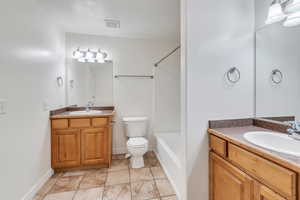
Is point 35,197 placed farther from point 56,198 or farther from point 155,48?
point 155,48

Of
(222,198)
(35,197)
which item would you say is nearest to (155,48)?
(222,198)

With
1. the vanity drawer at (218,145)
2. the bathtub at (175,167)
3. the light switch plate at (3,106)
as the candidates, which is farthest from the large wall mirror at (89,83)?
the vanity drawer at (218,145)

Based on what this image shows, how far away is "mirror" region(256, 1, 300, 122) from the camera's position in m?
1.24

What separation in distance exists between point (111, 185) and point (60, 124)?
1155 mm

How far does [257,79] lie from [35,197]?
273 cm

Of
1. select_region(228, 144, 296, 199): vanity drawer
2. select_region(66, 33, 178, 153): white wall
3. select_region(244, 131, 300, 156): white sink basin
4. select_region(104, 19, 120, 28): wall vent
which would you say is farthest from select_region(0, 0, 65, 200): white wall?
select_region(244, 131, 300, 156): white sink basin

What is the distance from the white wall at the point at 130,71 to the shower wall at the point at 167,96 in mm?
123

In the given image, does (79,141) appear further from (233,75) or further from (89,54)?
(233,75)

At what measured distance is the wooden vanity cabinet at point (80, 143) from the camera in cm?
222

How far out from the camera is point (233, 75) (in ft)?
4.74

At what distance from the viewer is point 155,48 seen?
3.05 m

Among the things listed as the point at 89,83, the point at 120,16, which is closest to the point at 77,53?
the point at 89,83

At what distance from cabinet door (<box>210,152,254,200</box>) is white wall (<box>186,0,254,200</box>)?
0.27 feet

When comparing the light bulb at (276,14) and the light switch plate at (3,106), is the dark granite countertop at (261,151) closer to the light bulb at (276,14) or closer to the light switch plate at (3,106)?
the light bulb at (276,14)
